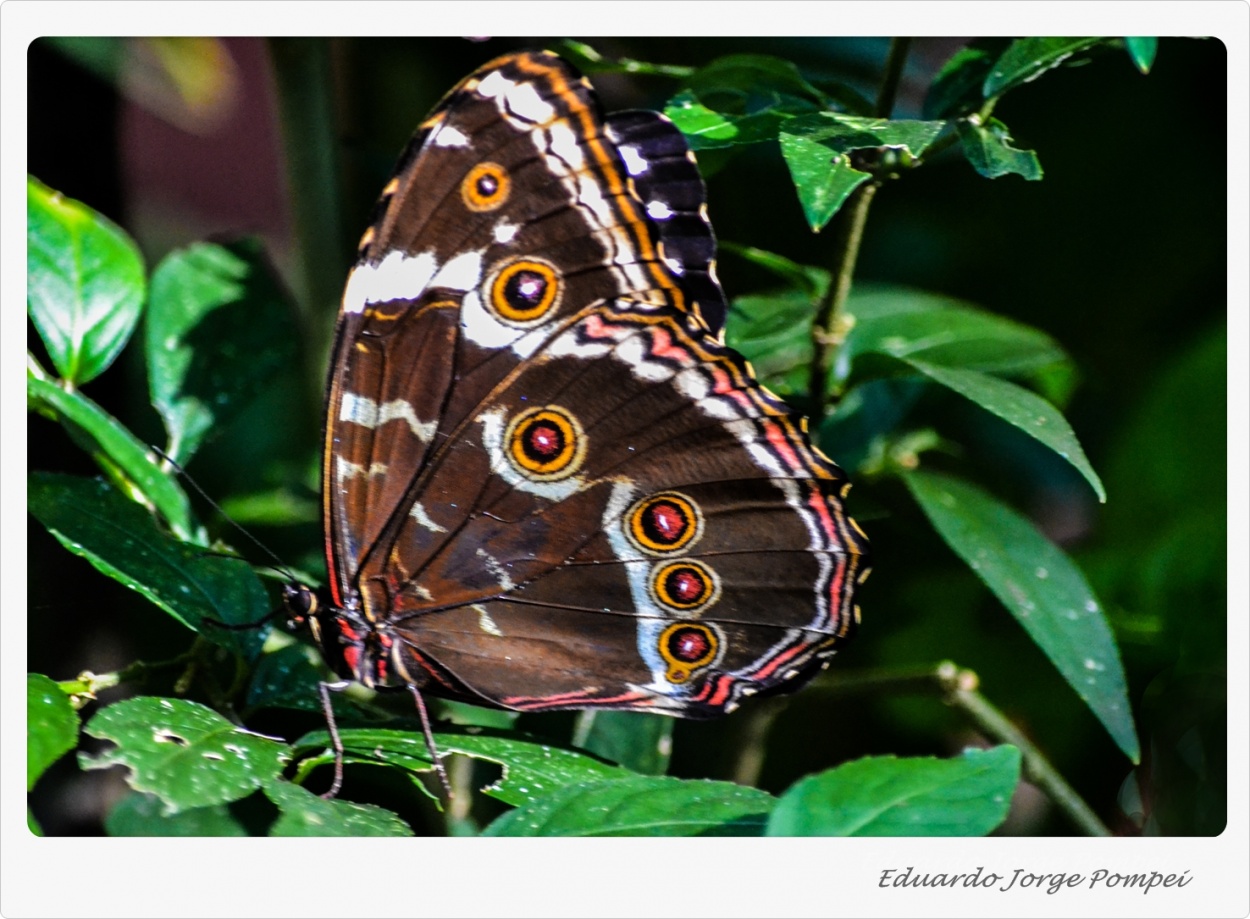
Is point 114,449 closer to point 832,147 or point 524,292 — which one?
point 524,292

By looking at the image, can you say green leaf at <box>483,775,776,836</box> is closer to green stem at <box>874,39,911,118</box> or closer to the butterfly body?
the butterfly body

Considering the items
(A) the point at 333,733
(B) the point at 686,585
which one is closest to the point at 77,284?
(A) the point at 333,733

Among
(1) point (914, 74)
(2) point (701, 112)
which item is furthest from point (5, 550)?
(1) point (914, 74)

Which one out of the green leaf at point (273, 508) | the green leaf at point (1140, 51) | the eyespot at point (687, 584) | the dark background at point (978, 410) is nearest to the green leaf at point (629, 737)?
the dark background at point (978, 410)

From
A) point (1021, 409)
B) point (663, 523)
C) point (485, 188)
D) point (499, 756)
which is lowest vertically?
point (499, 756)

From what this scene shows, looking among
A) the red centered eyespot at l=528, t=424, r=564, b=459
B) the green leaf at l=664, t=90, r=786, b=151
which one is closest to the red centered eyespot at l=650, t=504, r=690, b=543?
the red centered eyespot at l=528, t=424, r=564, b=459

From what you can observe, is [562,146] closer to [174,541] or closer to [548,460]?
[548,460]
